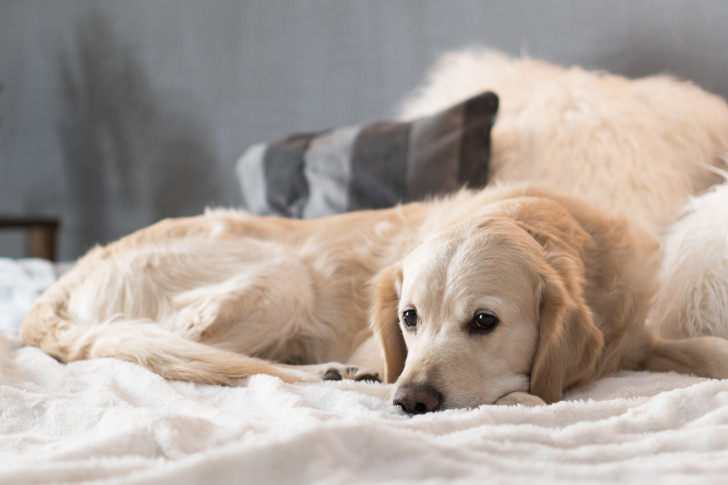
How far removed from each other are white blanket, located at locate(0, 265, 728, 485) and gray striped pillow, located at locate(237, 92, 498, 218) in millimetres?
1127

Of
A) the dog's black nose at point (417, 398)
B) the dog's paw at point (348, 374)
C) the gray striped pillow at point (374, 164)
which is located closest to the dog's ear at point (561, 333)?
the dog's black nose at point (417, 398)

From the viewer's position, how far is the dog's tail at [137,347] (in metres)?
1.52

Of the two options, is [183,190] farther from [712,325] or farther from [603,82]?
[712,325]

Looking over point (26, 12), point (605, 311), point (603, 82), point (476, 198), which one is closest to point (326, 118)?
point (603, 82)

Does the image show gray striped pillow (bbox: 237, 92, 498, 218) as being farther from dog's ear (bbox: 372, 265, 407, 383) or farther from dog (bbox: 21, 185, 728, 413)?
dog's ear (bbox: 372, 265, 407, 383)

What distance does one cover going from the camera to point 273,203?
276 centimetres

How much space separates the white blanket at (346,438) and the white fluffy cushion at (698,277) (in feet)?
0.90

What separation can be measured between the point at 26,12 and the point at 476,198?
4.49 meters

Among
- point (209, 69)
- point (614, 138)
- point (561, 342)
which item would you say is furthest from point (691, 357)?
point (209, 69)

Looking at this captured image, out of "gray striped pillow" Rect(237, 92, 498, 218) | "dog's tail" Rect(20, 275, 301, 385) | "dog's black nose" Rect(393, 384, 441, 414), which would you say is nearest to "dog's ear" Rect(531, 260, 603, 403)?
"dog's black nose" Rect(393, 384, 441, 414)

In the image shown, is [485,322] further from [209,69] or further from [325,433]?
[209,69]

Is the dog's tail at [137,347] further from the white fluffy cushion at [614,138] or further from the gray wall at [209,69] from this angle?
the gray wall at [209,69]

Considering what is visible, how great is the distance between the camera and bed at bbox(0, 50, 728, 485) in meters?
0.76

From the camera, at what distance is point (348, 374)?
1.68 m
